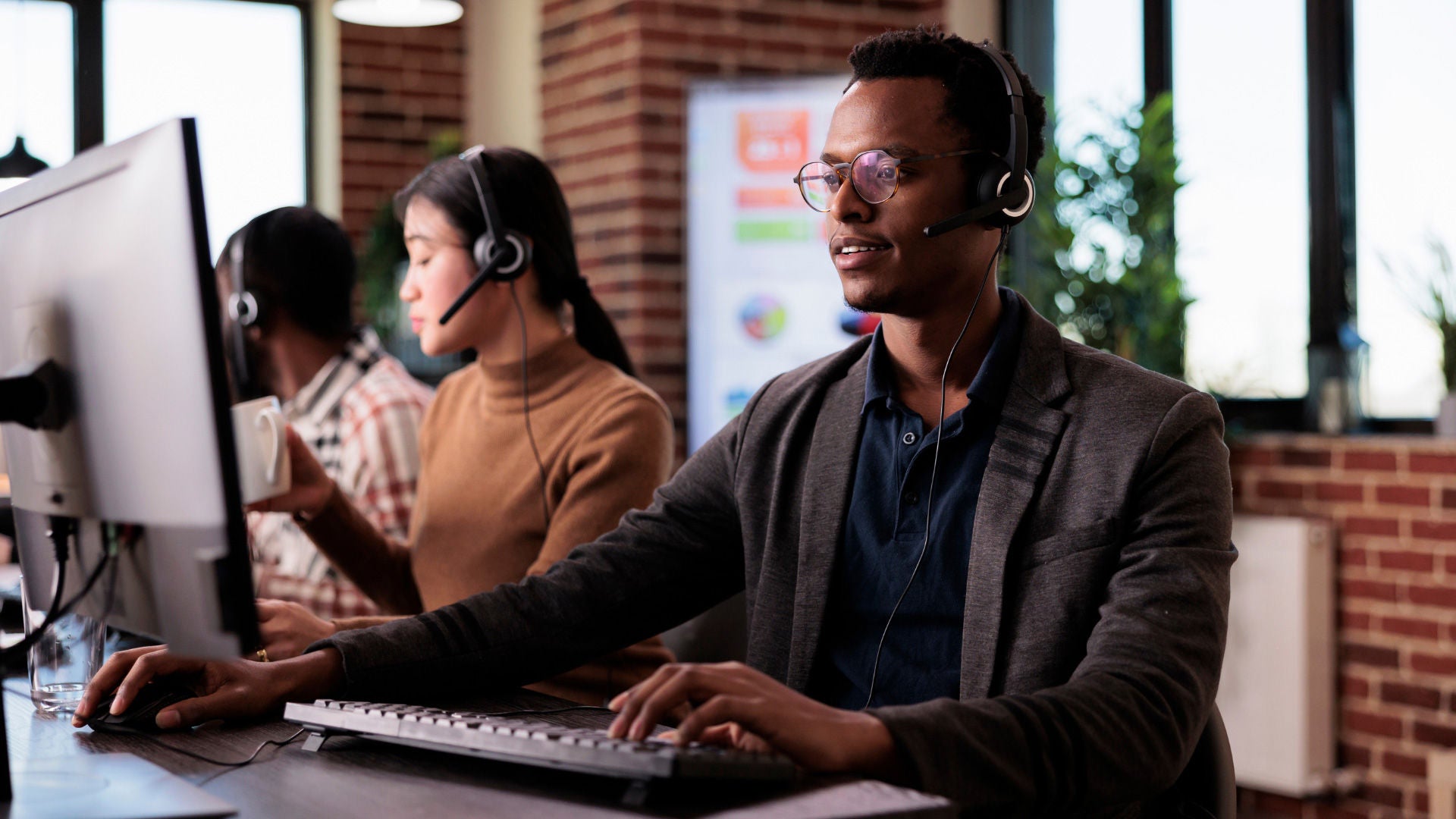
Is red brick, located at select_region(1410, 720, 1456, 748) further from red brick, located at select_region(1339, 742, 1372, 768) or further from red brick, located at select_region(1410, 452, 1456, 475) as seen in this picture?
red brick, located at select_region(1410, 452, 1456, 475)

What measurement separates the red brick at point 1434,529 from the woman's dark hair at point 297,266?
91.2 inches

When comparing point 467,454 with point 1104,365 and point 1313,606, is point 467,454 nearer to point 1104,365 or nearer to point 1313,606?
point 1104,365

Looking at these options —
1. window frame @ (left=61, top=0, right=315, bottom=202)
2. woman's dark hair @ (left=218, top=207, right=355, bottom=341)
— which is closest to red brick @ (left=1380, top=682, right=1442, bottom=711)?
woman's dark hair @ (left=218, top=207, right=355, bottom=341)

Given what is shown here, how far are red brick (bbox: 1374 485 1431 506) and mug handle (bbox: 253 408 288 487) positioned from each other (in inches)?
96.3

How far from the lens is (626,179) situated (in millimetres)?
4301

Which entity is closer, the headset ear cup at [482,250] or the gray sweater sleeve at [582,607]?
the gray sweater sleeve at [582,607]

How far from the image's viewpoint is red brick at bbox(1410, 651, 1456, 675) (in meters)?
3.01

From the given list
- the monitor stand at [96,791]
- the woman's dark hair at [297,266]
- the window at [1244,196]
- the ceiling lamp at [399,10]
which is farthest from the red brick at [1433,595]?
the ceiling lamp at [399,10]

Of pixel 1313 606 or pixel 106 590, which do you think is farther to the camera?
pixel 1313 606

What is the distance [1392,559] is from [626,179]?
2.40 meters

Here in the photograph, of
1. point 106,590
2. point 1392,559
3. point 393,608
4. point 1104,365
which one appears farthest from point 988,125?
point 1392,559

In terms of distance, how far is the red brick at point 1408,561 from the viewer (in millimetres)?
3035

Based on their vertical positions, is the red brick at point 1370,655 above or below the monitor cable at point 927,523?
below

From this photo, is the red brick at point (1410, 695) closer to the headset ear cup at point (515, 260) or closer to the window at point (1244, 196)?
the window at point (1244, 196)
